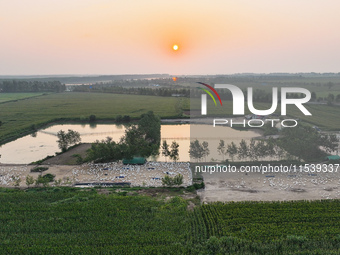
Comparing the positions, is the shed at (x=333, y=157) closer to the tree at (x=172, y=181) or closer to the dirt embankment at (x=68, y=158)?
the tree at (x=172, y=181)

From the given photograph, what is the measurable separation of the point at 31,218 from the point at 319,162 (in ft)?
64.6

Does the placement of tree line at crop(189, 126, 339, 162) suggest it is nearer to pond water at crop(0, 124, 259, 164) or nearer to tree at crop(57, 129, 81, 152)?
pond water at crop(0, 124, 259, 164)

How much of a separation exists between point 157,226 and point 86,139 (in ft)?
69.8

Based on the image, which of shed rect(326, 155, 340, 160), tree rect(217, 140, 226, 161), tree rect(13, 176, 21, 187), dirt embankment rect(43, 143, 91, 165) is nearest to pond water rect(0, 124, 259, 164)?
tree rect(217, 140, 226, 161)

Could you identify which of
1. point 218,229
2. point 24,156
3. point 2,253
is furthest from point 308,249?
point 24,156

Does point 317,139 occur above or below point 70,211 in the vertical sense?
above

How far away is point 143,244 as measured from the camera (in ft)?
40.0

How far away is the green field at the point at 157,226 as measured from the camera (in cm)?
1186

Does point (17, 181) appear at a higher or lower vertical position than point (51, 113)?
lower

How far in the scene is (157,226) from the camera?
13.5 metres

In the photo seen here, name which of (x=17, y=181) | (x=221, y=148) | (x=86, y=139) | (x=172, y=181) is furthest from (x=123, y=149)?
(x=86, y=139)

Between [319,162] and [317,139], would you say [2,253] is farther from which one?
Result: [317,139]

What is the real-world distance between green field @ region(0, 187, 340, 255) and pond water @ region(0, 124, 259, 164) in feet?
31.1

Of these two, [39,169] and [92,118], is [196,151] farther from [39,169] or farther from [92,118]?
[92,118]
